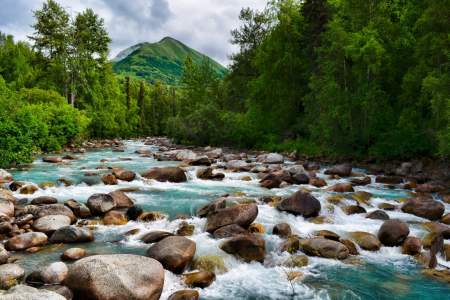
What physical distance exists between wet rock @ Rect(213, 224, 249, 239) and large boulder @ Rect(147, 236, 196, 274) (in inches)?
56.8

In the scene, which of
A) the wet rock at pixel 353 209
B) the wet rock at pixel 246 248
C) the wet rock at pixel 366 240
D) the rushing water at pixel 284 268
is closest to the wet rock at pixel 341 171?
the rushing water at pixel 284 268

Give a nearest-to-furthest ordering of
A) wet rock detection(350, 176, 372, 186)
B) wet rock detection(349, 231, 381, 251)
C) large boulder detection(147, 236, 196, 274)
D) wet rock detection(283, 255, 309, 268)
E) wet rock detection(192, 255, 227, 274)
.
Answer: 1. large boulder detection(147, 236, 196, 274)
2. wet rock detection(192, 255, 227, 274)
3. wet rock detection(283, 255, 309, 268)
4. wet rock detection(349, 231, 381, 251)
5. wet rock detection(350, 176, 372, 186)

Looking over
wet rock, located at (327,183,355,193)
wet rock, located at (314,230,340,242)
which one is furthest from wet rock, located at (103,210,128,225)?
wet rock, located at (327,183,355,193)

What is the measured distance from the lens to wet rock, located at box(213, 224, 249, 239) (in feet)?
33.1

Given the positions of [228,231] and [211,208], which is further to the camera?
[211,208]

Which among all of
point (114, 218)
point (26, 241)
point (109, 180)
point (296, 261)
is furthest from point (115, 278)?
point (109, 180)

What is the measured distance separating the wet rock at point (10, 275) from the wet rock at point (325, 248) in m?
6.39

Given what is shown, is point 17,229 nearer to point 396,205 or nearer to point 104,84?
point 396,205

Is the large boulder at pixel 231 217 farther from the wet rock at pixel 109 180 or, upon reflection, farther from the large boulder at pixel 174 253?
the wet rock at pixel 109 180

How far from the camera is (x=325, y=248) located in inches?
367

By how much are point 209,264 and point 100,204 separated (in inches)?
215

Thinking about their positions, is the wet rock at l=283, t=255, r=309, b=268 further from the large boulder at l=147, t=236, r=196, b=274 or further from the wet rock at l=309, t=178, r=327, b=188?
the wet rock at l=309, t=178, r=327, b=188

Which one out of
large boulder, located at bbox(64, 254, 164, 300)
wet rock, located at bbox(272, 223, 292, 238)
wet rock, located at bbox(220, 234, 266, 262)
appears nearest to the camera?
large boulder, located at bbox(64, 254, 164, 300)

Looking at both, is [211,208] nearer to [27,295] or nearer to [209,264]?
[209,264]
